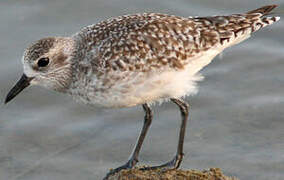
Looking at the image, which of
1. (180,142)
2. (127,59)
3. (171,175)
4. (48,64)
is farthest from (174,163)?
(48,64)

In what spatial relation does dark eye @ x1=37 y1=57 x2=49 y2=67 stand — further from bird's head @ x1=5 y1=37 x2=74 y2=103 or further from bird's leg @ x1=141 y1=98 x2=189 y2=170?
bird's leg @ x1=141 y1=98 x2=189 y2=170

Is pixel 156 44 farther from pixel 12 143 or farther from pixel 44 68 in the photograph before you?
pixel 12 143

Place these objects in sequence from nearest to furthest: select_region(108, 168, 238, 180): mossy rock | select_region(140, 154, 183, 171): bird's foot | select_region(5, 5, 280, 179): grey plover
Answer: select_region(108, 168, 238, 180): mossy rock < select_region(5, 5, 280, 179): grey plover < select_region(140, 154, 183, 171): bird's foot

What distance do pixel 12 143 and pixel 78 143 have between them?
1014 millimetres

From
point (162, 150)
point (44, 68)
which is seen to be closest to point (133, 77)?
point (44, 68)

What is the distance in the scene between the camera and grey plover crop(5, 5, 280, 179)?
8.90m

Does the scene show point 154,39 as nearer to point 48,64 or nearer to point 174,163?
point 48,64

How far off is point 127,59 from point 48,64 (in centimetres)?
101

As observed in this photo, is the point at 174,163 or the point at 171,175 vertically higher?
the point at 171,175

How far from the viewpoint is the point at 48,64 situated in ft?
29.9

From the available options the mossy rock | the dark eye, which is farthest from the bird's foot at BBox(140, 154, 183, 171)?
the dark eye

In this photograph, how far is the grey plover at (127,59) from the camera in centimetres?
890

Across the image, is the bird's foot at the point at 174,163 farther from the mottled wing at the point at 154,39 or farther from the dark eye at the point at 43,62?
the dark eye at the point at 43,62

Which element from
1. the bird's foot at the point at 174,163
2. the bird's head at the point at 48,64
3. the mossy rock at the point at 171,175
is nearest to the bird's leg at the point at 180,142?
the bird's foot at the point at 174,163
